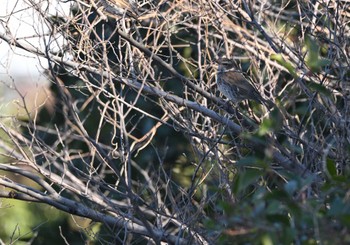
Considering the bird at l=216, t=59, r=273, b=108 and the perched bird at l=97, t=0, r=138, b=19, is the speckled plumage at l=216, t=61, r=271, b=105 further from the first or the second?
the perched bird at l=97, t=0, r=138, b=19

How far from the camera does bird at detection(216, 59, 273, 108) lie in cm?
662

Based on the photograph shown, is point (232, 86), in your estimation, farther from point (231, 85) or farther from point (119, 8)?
point (119, 8)

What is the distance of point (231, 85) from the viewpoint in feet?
22.4

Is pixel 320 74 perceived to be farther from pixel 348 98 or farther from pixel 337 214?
pixel 337 214

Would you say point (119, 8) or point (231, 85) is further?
point (231, 85)

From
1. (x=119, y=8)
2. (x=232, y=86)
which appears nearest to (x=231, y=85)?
(x=232, y=86)

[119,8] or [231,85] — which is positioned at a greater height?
[119,8]

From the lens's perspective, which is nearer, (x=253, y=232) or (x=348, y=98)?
(x=253, y=232)

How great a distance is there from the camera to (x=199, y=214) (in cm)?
525

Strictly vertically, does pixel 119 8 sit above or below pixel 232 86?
above

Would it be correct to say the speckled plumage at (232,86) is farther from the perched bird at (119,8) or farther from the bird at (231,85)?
the perched bird at (119,8)

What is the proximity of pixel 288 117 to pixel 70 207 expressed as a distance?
5.21 ft

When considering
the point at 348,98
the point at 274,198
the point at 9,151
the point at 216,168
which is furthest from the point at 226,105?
the point at 274,198

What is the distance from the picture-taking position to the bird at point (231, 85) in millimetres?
6625
